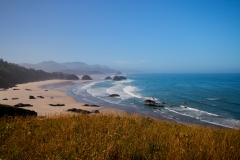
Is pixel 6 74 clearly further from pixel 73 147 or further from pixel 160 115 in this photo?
pixel 73 147

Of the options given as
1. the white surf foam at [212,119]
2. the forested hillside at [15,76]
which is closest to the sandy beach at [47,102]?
the white surf foam at [212,119]

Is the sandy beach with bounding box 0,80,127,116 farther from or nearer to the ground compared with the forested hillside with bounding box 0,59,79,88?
nearer to the ground

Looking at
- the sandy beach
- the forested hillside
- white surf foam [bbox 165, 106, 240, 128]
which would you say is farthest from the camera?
the forested hillside

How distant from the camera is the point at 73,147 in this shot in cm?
432

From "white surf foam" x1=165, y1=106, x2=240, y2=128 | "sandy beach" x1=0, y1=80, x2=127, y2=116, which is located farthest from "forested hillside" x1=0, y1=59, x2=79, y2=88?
"white surf foam" x1=165, y1=106, x2=240, y2=128

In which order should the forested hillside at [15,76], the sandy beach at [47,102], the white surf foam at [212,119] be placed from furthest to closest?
1. the forested hillside at [15,76]
2. the sandy beach at [47,102]
3. the white surf foam at [212,119]

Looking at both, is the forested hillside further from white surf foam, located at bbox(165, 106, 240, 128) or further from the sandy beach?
white surf foam, located at bbox(165, 106, 240, 128)

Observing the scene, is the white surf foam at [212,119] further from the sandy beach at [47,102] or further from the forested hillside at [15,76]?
the forested hillside at [15,76]

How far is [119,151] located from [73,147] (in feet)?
4.03

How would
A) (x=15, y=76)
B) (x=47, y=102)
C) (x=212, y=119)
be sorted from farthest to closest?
1. (x=15, y=76)
2. (x=47, y=102)
3. (x=212, y=119)

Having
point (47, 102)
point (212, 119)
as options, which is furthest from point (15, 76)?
point (212, 119)

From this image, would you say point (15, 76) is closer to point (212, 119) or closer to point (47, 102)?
point (47, 102)

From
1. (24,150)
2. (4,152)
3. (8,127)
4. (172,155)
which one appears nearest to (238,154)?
(172,155)

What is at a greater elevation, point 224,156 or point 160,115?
point 224,156
